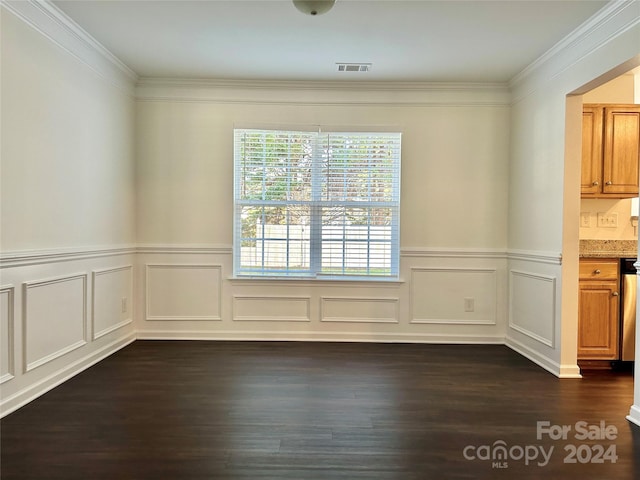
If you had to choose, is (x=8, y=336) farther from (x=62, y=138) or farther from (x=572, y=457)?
(x=572, y=457)

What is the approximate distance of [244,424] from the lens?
2443 mm

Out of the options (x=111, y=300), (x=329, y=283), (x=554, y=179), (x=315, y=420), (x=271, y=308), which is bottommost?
(x=315, y=420)

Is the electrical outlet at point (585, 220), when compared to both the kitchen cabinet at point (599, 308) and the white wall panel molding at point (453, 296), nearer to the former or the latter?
the kitchen cabinet at point (599, 308)

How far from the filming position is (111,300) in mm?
3803

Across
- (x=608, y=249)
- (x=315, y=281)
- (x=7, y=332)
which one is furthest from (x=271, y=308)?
(x=608, y=249)

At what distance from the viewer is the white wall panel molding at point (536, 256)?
339 centimetres

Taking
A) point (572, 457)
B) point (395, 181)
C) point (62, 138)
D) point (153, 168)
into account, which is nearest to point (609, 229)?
point (395, 181)

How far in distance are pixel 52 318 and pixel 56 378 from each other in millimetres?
454

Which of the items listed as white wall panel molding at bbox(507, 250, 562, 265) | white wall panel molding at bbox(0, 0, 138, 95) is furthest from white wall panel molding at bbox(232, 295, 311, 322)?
white wall panel molding at bbox(0, 0, 138, 95)

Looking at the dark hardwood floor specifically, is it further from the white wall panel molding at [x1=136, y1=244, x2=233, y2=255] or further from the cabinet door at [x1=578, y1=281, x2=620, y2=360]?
the white wall panel molding at [x1=136, y1=244, x2=233, y2=255]

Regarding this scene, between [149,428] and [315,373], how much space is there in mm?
1329

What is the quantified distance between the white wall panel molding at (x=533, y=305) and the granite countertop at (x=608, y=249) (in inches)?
16.2

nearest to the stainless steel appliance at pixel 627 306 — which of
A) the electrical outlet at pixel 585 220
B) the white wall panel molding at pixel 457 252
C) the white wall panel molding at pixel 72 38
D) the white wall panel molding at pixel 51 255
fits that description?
the electrical outlet at pixel 585 220

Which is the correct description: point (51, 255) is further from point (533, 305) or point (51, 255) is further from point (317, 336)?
point (533, 305)
